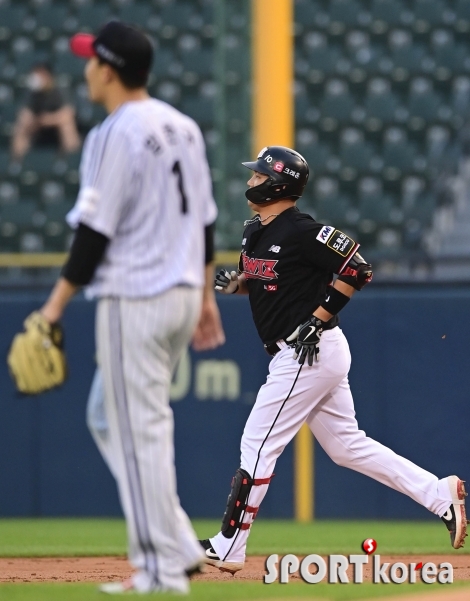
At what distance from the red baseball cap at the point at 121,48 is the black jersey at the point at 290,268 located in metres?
1.64

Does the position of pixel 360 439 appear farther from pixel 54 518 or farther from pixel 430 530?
pixel 54 518

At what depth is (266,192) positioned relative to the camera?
5.21 metres

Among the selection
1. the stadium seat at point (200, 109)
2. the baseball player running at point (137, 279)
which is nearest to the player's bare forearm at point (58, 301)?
the baseball player running at point (137, 279)

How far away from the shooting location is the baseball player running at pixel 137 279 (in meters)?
3.45

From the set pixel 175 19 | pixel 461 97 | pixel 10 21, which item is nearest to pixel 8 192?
pixel 10 21

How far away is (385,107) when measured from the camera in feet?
37.7

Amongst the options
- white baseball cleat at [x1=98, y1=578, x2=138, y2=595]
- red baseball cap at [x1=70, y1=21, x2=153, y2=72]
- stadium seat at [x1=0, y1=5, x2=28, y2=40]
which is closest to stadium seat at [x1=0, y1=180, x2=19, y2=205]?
stadium seat at [x1=0, y1=5, x2=28, y2=40]

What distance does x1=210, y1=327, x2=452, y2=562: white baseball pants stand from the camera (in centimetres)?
504

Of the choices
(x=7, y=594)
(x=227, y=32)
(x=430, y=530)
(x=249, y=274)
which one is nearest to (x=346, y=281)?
(x=249, y=274)

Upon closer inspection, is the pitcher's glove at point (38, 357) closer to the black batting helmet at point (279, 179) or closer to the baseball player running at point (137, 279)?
the baseball player running at point (137, 279)

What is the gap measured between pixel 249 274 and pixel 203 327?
134 cm

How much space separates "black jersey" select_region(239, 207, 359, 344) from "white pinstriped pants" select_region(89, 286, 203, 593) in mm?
1589

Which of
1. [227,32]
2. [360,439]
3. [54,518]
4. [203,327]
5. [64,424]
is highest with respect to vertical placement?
[227,32]

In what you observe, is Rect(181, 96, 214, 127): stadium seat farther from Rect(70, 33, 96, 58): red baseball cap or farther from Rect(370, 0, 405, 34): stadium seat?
Rect(70, 33, 96, 58): red baseball cap
